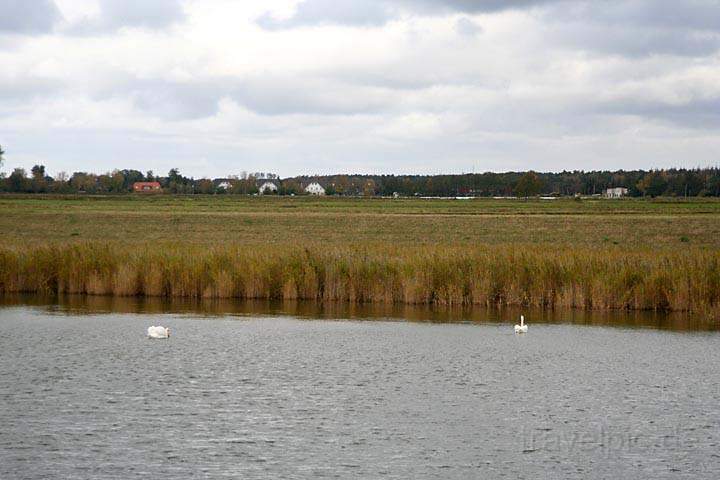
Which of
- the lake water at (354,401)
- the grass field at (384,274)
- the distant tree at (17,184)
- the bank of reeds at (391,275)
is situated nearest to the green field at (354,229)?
the grass field at (384,274)

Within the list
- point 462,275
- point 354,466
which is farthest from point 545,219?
point 354,466

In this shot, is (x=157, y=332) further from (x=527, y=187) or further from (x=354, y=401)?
(x=527, y=187)

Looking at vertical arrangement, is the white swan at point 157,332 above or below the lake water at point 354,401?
above

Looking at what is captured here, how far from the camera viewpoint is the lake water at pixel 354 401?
13.5 m

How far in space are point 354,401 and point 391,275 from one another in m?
14.5

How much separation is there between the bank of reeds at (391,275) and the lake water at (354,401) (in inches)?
145

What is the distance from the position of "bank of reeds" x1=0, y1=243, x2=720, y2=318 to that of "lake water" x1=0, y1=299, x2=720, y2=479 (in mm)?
3676

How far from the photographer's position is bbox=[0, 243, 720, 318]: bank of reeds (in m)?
30.0

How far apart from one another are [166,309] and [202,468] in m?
17.0

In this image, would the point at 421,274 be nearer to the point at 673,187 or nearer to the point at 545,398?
the point at 545,398

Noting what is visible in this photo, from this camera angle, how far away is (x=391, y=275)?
31.3 metres

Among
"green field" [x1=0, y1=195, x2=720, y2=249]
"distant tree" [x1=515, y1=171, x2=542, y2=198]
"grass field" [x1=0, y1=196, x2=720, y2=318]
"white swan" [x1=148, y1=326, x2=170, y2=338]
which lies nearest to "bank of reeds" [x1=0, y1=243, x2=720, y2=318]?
"grass field" [x1=0, y1=196, x2=720, y2=318]

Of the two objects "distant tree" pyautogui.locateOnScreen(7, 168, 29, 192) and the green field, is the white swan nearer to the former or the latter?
the green field

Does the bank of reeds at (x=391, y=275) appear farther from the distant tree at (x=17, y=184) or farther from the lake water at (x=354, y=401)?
the distant tree at (x=17, y=184)
